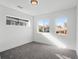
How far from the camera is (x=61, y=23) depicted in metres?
5.37

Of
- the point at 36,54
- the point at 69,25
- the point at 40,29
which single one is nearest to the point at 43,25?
the point at 40,29

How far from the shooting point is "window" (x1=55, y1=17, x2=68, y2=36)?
17.0 feet

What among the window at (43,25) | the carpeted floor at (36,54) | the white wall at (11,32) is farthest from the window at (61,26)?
the white wall at (11,32)

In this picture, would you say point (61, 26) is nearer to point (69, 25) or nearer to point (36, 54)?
point (69, 25)

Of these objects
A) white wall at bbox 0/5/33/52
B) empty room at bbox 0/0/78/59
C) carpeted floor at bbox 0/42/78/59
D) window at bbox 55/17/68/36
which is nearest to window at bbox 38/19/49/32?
empty room at bbox 0/0/78/59

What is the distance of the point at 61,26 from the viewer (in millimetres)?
5375

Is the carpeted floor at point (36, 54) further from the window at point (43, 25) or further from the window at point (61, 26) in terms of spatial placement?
the window at point (43, 25)

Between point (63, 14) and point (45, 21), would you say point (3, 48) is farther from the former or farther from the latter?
point (63, 14)

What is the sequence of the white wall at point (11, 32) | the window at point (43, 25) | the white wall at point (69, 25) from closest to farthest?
1. the white wall at point (11, 32)
2. the white wall at point (69, 25)
3. the window at point (43, 25)

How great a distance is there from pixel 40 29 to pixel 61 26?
5.82ft

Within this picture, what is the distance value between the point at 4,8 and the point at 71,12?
3.85 metres

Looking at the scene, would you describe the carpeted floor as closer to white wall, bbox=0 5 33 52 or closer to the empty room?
the empty room

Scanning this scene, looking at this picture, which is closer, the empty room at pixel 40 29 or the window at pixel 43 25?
the empty room at pixel 40 29

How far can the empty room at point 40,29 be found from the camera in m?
4.00
